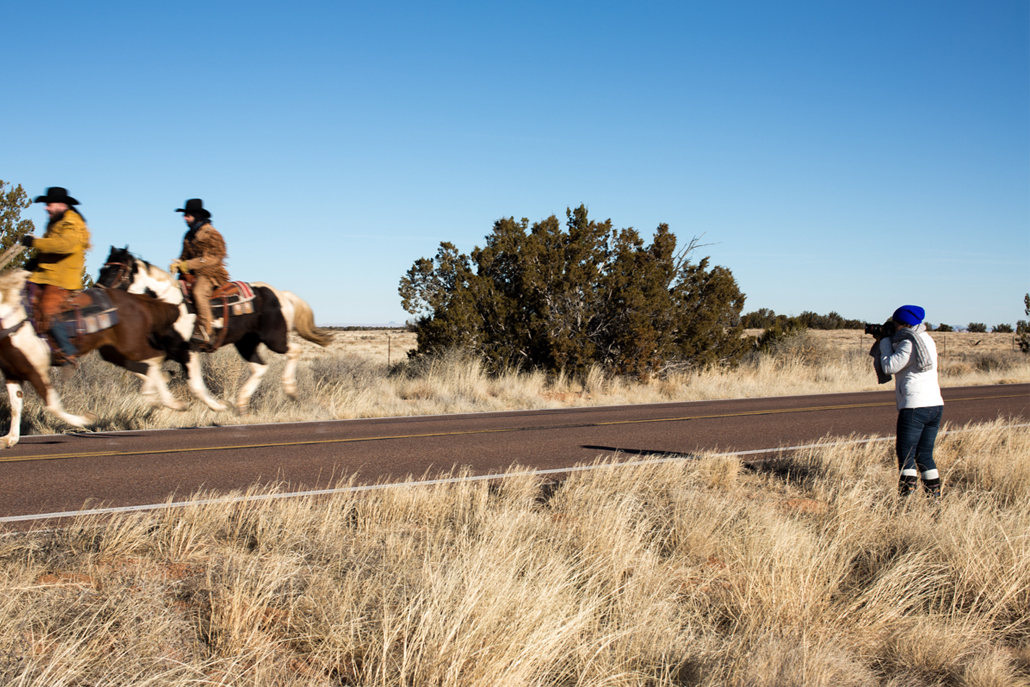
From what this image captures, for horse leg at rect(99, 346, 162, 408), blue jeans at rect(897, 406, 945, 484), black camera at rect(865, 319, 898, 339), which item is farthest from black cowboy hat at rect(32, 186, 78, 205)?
blue jeans at rect(897, 406, 945, 484)

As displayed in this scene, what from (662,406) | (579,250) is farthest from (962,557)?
(579,250)

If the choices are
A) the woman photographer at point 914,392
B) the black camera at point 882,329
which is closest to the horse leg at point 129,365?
the black camera at point 882,329

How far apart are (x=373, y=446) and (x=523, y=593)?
7198 mm

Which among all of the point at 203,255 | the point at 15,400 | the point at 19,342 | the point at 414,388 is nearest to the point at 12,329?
the point at 19,342

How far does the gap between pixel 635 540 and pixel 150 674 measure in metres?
3.27

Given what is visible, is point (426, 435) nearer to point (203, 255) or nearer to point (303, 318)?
point (303, 318)

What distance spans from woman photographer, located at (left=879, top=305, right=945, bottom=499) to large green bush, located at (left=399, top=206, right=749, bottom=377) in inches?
547

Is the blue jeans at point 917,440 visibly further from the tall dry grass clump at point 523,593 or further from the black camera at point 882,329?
the black camera at point 882,329

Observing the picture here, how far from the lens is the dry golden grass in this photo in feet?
44.1

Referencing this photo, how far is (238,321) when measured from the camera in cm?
372

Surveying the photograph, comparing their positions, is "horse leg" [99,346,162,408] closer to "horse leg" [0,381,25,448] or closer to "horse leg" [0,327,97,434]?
"horse leg" [0,327,97,434]

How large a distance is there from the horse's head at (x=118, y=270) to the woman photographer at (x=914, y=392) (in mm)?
6383

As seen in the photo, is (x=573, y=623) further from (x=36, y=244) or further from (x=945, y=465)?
(x=945, y=465)

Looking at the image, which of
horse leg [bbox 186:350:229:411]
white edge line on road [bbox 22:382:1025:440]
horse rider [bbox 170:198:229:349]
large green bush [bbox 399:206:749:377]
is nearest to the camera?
horse rider [bbox 170:198:229:349]
